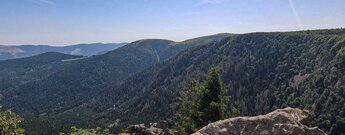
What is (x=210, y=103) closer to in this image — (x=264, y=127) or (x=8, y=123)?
(x=264, y=127)

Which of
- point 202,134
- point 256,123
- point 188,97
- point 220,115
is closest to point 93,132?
point 202,134

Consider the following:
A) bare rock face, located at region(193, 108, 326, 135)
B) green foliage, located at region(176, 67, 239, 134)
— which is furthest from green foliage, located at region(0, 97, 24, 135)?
green foliage, located at region(176, 67, 239, 134)

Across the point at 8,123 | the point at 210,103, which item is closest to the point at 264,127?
the point at 8,123

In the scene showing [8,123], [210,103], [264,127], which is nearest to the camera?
[264,127]

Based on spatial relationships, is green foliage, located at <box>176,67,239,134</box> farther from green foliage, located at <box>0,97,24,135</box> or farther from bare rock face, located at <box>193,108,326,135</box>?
green foliage, located at <box>0,97,24,135</box>

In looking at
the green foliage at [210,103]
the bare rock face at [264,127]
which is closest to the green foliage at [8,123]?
the bare rock face at [264,127]

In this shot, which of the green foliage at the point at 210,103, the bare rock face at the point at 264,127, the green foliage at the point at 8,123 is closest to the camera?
the bare rock face at the point at 264,127

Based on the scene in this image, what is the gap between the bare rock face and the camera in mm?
25234

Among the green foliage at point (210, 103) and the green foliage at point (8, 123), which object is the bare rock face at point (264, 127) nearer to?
the green foliage at point (8, 123)

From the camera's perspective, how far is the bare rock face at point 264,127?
25.2 m

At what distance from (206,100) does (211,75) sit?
4.08 meters

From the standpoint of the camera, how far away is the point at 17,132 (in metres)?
27.5

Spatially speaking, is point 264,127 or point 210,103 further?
point 210,103

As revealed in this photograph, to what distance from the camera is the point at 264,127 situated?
83.6 ft
